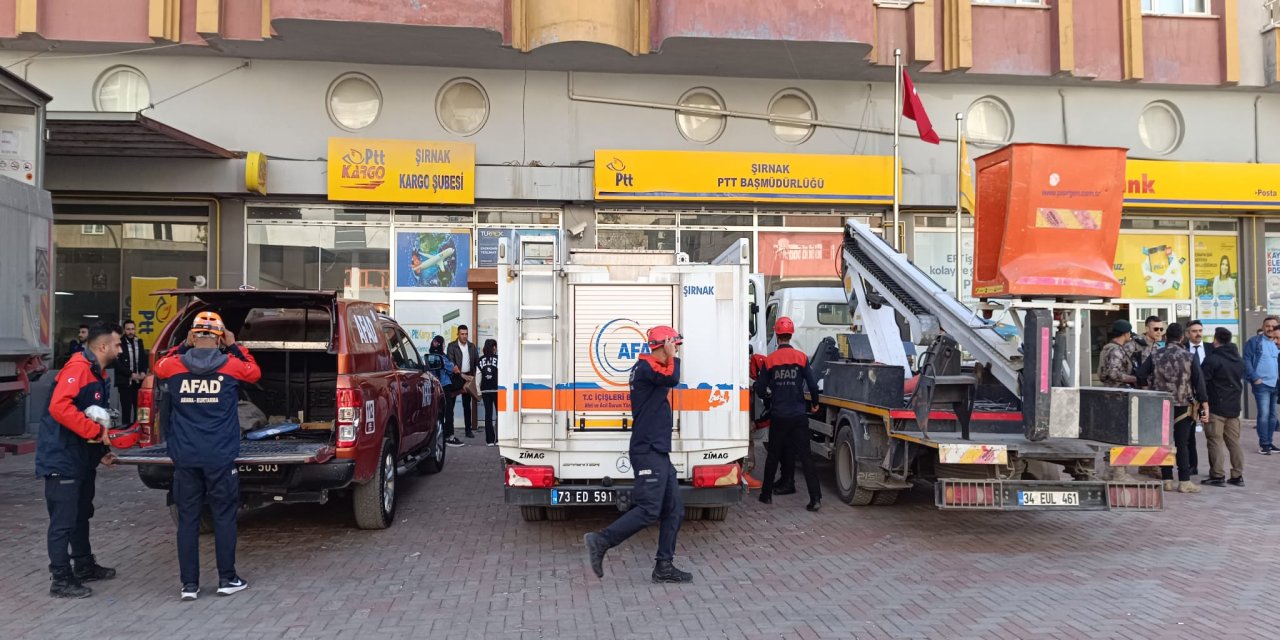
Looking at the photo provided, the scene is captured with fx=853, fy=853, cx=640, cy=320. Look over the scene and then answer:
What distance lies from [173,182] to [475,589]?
11.5m

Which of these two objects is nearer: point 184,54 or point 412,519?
point 412,519

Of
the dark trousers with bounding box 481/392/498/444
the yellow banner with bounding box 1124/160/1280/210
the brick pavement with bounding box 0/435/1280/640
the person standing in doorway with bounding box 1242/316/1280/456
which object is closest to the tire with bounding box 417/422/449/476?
the brick pavement with bounding box 0/435/1280/640

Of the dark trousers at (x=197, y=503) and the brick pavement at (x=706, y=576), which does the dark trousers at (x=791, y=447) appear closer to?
the brick pavement at (x=706, y=576)

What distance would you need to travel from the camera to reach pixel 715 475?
6.95 metres

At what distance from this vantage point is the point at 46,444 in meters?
5.61

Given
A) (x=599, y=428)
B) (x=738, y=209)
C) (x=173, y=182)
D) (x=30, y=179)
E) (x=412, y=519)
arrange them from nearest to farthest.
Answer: (x=599, y=428), (x=412, y=519), (x=30, y=179), (x=173, y=182), (x=738, y=209)

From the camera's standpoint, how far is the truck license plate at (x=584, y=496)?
22.2 feet

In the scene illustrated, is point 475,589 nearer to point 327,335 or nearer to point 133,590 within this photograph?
point 133,590

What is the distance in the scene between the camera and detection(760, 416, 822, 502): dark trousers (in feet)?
27.6

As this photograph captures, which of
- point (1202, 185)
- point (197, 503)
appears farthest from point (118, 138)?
point (1202, 185)

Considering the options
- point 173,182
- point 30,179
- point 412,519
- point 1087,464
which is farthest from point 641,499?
point 173,182

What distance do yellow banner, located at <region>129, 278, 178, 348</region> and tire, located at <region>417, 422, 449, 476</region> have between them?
6.93 metres

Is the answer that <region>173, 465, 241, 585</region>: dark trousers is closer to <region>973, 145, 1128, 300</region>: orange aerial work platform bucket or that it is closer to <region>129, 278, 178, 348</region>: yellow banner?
<region>973, 145, 1128, 300</region>: orange aerial work platform bucket

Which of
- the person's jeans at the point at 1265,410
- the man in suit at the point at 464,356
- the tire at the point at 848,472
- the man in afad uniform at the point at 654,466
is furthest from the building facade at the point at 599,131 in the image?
the man in afad uniform at the point at 654,466
